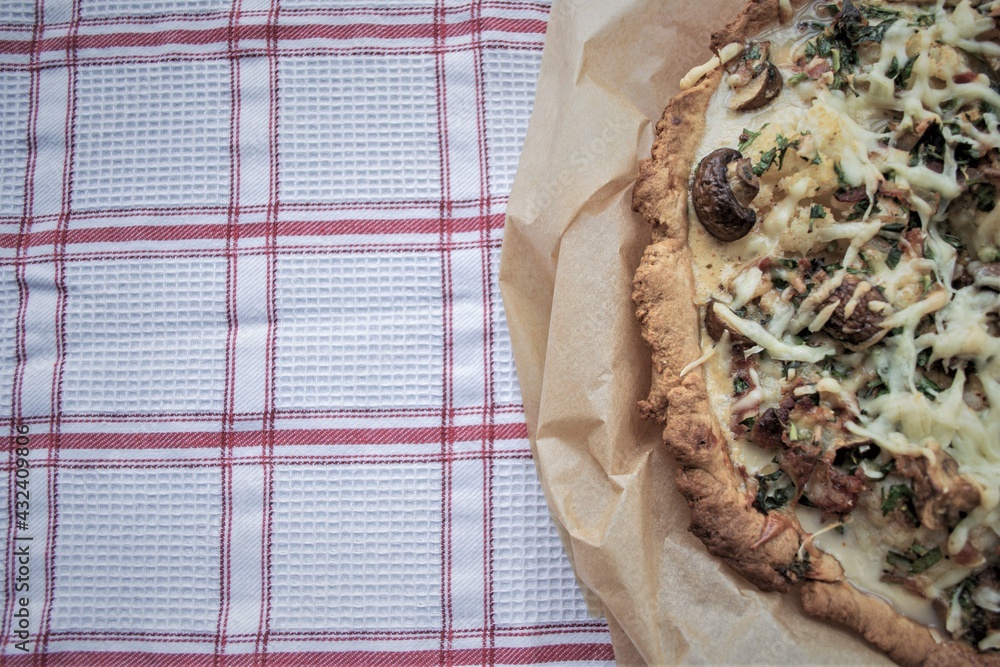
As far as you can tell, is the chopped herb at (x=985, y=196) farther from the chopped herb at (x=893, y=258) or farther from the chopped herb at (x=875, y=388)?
the chopped herb at (x=875, y=388)

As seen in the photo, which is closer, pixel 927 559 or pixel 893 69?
pixel 927 559

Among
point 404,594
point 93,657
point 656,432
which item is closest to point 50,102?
point 93,657

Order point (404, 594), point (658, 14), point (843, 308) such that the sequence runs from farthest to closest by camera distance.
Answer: point (404, 594), point (658, 14), point (843, 308)

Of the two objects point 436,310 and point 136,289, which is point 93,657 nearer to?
point 136,289

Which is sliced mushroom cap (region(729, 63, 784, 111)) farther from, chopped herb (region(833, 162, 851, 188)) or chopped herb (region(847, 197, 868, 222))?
chopped herb (region(847, 197, 868, 222))

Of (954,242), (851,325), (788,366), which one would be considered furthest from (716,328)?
(954,242)

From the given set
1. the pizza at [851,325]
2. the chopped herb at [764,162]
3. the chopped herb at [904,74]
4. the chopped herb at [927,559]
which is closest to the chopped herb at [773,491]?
the pizza at [851,325]

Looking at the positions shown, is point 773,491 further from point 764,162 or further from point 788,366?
point 764,162
